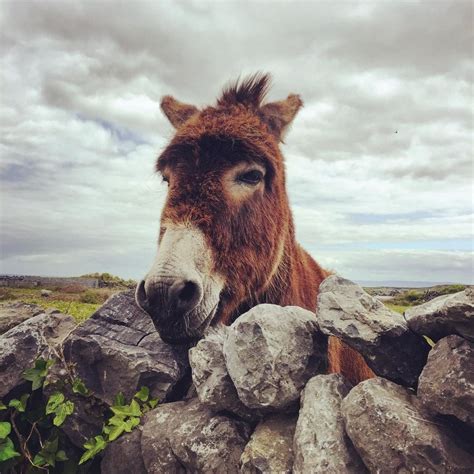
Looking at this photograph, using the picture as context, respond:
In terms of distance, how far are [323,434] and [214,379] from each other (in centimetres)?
116

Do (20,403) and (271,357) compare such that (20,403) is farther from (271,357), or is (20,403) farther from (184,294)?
(271,357)

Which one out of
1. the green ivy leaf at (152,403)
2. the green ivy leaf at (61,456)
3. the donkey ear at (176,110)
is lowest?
the green ivy leaf at (61,456)

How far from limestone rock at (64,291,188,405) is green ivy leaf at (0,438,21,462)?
2.86ft

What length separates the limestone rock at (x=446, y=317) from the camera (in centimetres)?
274

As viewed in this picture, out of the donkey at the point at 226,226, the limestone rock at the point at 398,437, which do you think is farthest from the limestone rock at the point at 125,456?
the limestone rock at the point at 398,437

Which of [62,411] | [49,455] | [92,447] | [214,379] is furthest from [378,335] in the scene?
[49,455]

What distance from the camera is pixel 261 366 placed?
11.2 feet

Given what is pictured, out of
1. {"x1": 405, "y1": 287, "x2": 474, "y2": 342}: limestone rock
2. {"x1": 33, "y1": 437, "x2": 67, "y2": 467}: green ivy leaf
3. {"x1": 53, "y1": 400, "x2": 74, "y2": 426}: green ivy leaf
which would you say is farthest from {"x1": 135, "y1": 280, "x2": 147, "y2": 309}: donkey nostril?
{"x1": 405, "y1": 287, "x2": 474, "y2": 342}: limestone rock

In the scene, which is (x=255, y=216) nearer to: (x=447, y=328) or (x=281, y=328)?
(x=281, y=328)

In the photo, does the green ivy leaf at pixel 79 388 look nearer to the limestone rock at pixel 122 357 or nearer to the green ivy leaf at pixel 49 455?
the limestone rock at pixel 122 357

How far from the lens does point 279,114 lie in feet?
19.3

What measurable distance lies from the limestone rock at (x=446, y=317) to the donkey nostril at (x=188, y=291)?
1903 mm

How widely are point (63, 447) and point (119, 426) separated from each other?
928mm

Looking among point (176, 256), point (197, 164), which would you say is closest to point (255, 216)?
point (197, 164)
